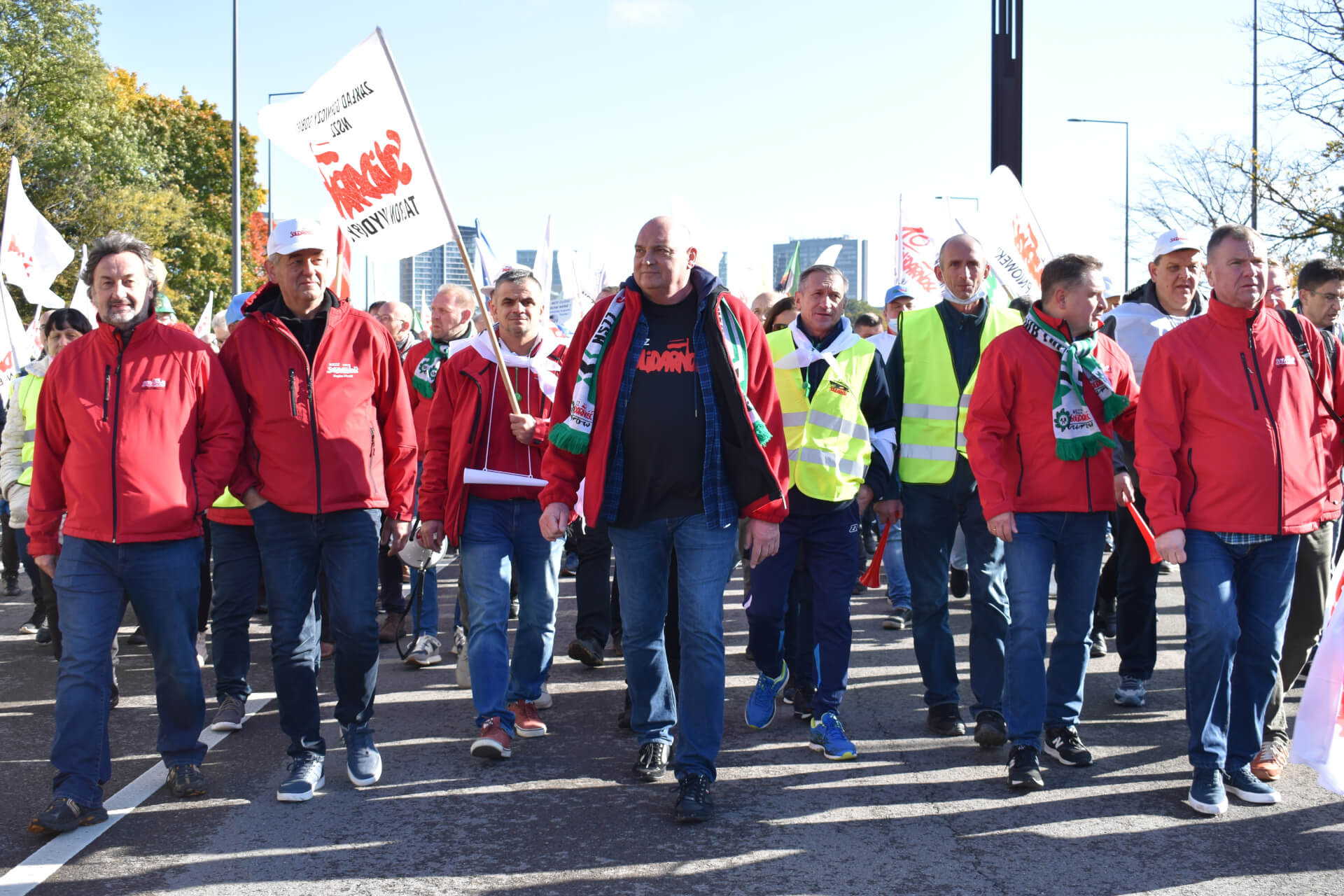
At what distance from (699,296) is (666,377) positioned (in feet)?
1.13

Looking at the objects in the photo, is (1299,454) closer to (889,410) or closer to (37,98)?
→ (889,410)

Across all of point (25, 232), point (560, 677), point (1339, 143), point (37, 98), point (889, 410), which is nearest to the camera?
point (889, 410)

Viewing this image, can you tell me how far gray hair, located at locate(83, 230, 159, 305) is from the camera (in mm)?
4973

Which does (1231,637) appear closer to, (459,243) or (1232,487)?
(1232,487)

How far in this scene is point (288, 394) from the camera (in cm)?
510

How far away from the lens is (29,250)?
13852mm

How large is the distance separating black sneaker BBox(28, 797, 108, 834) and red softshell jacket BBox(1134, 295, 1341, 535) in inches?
159

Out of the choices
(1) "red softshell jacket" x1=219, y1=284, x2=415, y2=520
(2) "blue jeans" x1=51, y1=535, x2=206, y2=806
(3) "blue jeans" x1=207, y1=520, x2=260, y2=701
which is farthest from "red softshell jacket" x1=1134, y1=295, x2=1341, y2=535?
(3) "blue jeans" x1=207, y1=520, x2=260, y2=701

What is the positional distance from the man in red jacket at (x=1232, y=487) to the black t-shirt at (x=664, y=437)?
1.72m

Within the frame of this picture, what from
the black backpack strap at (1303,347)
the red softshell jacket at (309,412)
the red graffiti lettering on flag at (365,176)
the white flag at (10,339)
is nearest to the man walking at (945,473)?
the black backpack strap at (1303,347)

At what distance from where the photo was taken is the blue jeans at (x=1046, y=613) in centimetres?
516

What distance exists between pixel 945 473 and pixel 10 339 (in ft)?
34.5

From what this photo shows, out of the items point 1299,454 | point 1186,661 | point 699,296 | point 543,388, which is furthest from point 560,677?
point 1299,454

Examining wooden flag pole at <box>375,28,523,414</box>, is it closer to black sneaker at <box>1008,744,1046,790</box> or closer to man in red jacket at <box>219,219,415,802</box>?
man in red jacket at <box>219,219,415,802</box>
